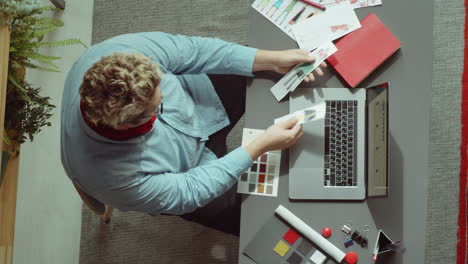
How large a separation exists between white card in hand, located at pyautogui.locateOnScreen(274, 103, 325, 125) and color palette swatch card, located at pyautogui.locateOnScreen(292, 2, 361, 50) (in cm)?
21

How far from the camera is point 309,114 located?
140 centimetres

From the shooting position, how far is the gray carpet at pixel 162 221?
210 centimetres

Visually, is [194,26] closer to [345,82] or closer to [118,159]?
[345,82]

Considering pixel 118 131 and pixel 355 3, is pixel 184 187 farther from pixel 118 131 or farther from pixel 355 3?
pixel 355 3

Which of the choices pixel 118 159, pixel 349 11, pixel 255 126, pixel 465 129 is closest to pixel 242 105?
pixel 255 126

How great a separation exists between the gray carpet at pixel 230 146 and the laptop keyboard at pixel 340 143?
2.45 feet

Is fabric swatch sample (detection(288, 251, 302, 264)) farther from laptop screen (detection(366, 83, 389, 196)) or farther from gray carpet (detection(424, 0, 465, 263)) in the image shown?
gray carpet (detection(424, 0, 465, 263))

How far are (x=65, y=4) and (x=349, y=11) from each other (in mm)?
1438

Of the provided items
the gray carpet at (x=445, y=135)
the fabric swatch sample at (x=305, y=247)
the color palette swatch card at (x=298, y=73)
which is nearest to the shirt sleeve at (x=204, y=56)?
the color palette swatch card at (x=298, y=73)

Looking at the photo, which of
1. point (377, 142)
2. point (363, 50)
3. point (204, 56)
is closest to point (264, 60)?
point (204, 56)

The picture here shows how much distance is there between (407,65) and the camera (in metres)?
1.41

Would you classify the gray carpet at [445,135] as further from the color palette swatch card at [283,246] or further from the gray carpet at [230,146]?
the color palette swatch card at [283,246]

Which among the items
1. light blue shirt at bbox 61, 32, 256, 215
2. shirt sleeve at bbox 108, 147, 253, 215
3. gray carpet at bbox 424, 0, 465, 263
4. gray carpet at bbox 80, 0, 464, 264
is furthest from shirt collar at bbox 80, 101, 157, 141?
gray carpet at bbox 424, 0, 465, 263

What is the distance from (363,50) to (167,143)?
2.28ft
